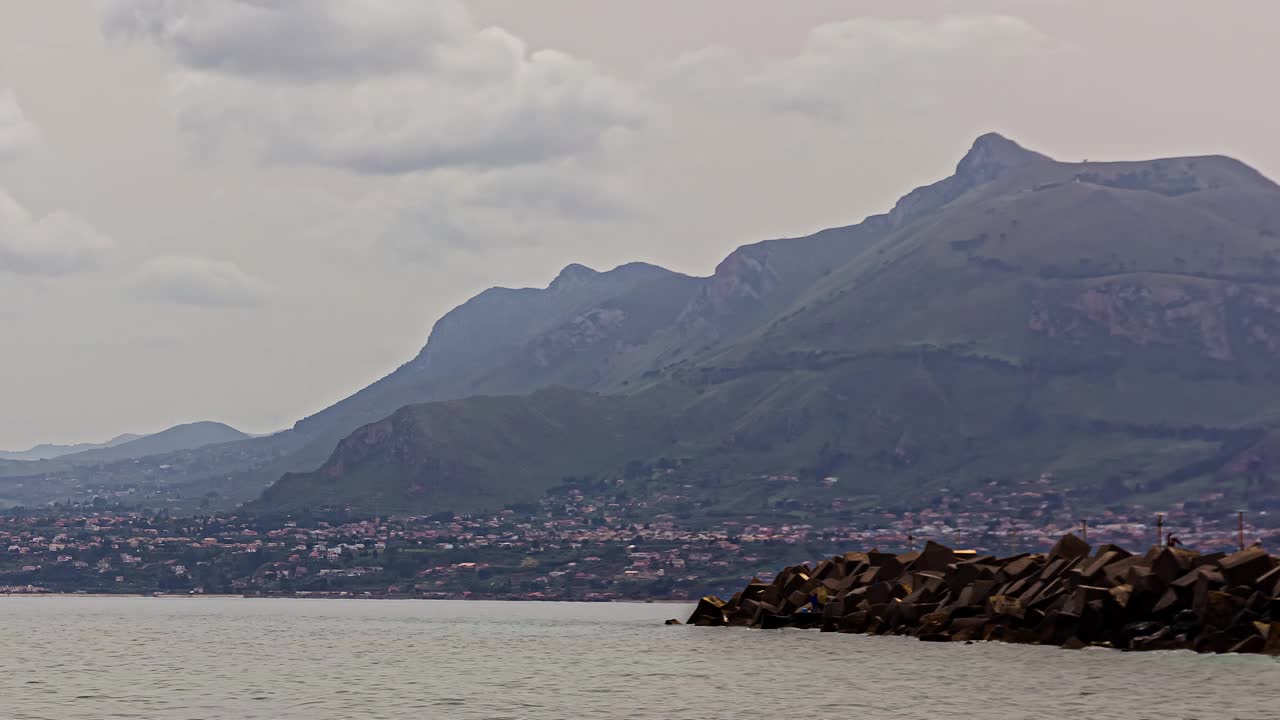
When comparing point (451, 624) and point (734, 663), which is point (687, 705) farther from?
point (451, 624)

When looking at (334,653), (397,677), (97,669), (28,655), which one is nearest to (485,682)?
(397,677)

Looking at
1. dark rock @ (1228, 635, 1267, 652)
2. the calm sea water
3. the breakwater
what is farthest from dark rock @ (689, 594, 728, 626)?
dark rock @ (1228, 635, 1267, 652)

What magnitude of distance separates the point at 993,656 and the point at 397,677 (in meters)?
29.2

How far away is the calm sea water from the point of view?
57719mm

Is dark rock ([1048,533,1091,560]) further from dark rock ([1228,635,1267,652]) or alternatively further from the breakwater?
dark rock ([1228,635,1267,652])

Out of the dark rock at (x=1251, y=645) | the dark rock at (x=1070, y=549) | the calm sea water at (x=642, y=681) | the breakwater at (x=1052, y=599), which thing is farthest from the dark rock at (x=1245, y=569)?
the dark rock at (x=1070, y=549)

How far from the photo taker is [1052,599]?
88.8 m

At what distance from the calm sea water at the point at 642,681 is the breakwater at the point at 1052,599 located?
236 centimetres

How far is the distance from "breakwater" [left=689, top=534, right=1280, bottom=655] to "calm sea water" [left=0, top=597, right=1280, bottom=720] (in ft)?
7.75

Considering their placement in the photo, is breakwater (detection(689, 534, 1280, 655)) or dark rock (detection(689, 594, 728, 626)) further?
dark rock (detection(689, 594, 728, 626))

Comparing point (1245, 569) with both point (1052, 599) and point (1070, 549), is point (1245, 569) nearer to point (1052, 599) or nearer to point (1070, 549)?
point (1052, 599)

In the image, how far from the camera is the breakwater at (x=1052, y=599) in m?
77.4

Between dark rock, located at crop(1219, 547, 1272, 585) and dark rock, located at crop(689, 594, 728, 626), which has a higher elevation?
dark rock, located at crop(1219, 547, 1272, 585)

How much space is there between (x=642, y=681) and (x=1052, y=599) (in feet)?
89.0
